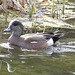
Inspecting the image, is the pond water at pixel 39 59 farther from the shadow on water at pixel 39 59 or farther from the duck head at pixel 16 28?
the duck head at pixel 16 28

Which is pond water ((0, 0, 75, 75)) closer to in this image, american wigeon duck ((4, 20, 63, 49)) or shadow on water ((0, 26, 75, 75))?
shadow on water ((0, 26, 75, 75))

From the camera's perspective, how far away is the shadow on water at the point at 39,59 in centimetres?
550

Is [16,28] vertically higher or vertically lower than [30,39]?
higher

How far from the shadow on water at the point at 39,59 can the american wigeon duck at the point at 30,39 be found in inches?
6.6

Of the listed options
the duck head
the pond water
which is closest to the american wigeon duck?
the duck head

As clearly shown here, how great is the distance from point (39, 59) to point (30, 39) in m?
1.39

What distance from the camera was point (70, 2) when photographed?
48.8ft

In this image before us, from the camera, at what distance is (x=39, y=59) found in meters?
6.40

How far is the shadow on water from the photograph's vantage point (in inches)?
217

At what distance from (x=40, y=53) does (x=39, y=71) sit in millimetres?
1609

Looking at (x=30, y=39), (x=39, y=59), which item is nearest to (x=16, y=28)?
(x=30, y=39)

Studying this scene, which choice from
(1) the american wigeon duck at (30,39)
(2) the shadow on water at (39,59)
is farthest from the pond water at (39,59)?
(1) the american wigeon duck at (30,39)

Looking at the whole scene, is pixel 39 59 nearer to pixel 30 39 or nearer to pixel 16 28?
pixel 30 39

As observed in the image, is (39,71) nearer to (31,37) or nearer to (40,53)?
(40,53)
